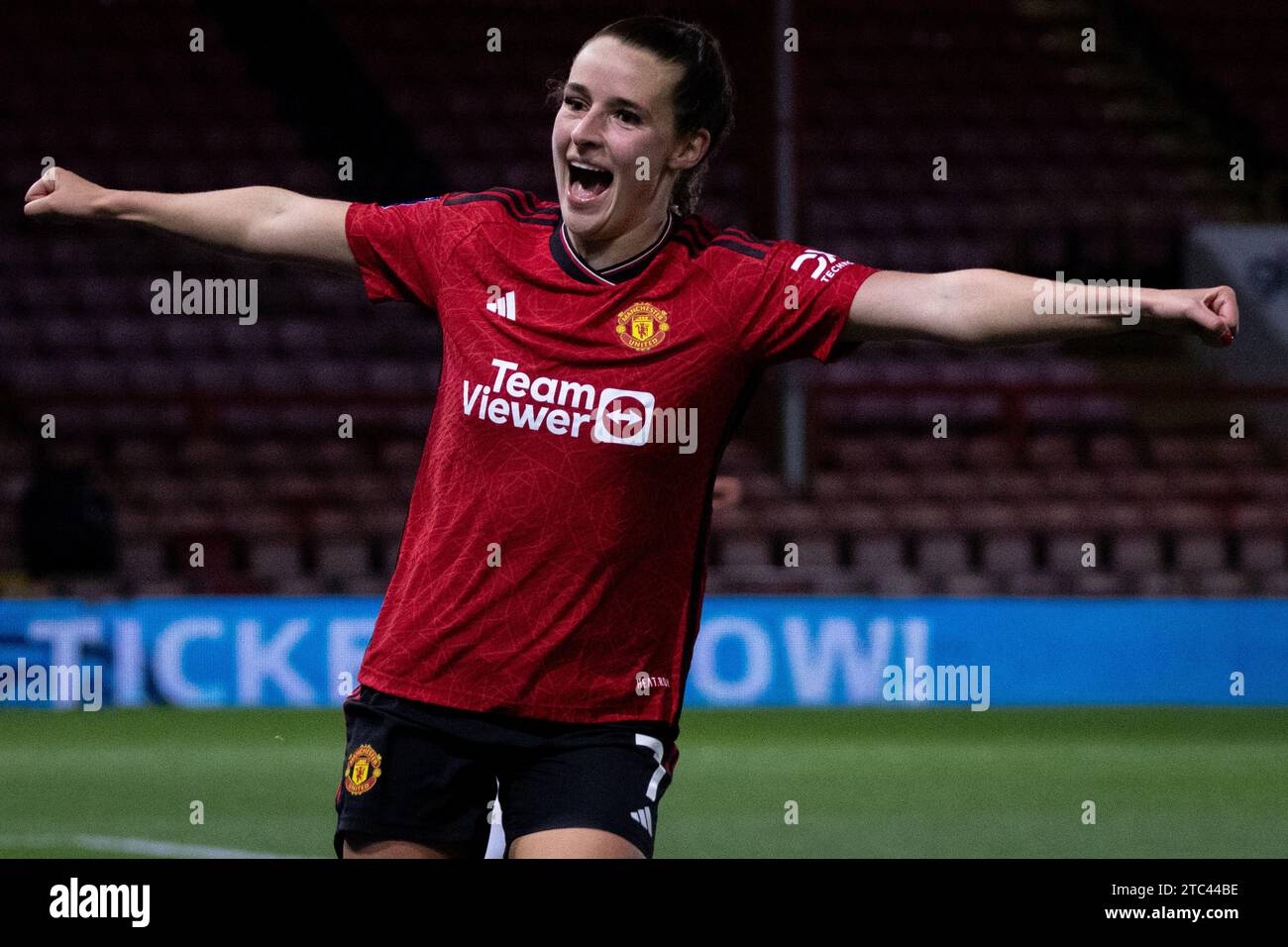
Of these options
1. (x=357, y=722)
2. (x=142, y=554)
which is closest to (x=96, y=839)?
(x=357, y=722)

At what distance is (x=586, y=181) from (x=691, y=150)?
21 centimetres

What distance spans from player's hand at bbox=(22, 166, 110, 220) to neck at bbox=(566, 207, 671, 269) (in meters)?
0.86

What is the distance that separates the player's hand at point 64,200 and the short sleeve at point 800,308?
1.19m

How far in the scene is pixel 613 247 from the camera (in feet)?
11.4

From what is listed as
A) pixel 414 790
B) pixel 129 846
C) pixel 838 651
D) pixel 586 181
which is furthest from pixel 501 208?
pixel 838 651

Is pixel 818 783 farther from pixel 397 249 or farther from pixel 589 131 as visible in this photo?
pixel 589 131

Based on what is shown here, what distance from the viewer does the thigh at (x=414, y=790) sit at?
10.7 ft

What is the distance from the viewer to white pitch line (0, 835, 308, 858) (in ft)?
20.9

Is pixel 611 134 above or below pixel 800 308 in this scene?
above

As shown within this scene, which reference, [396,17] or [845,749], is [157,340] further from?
[845,749]

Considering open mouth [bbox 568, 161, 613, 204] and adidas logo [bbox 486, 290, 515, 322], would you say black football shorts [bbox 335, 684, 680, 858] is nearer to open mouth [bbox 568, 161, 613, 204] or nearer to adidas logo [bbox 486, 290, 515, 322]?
adidas logo [bbox 486, 290, 515, 322]

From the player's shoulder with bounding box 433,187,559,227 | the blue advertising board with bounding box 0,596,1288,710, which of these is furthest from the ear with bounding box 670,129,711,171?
the blue advertising board with bounding box 0,596,1288,710

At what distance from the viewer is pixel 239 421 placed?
48.3 feet
